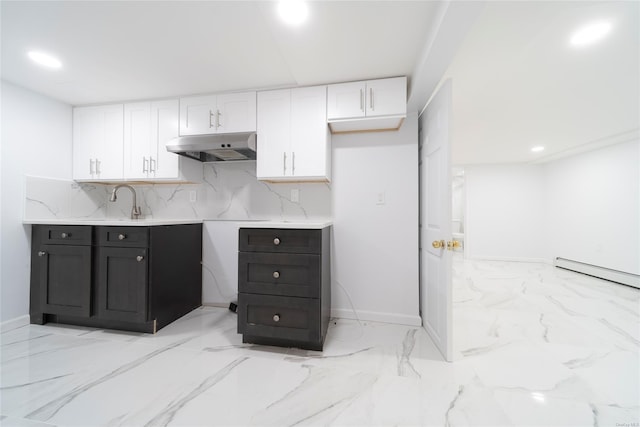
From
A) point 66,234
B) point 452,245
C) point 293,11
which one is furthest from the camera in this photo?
point 66,234

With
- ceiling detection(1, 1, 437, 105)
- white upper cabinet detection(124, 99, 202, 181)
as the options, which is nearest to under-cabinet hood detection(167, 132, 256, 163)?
white upper cabinet detection(124, 99, 202, 181)

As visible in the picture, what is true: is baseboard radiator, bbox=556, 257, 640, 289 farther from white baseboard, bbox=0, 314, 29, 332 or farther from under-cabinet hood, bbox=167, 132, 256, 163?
white baseboard, bbox=0, 314, 29, 332

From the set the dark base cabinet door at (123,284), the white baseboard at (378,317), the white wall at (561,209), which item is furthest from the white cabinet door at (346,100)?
the white wall at (561,209)

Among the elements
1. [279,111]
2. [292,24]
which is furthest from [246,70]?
[292,24]

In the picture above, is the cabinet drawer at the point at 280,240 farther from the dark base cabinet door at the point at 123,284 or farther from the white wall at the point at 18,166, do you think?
the white wall at the point at 18,166

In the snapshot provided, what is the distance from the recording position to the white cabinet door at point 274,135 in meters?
2.04

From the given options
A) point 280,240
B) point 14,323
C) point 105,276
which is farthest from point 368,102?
point 14,323

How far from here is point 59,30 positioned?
58.6 inches

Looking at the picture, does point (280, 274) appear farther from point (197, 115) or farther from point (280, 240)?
point (197, 115)

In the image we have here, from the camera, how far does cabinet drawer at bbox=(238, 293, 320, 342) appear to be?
161 centimetres

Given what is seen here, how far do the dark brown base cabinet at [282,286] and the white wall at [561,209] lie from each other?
467cm

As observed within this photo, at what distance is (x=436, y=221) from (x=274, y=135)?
1.47 meters

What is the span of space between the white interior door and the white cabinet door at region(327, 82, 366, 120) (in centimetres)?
55

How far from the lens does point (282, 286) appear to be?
5.43ft
